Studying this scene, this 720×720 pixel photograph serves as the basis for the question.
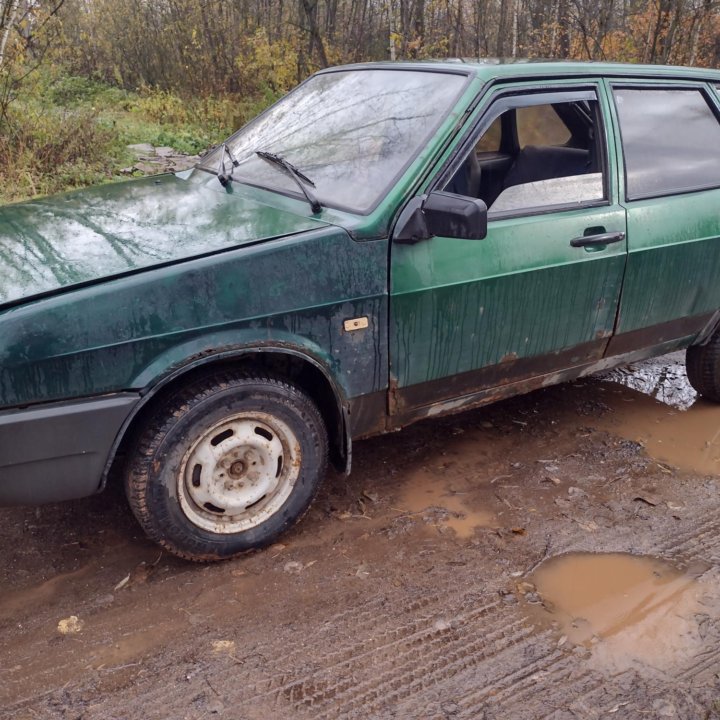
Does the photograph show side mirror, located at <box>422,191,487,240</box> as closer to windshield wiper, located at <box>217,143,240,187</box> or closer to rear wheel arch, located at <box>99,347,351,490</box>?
rear wheel arch, located at <box>99,347,351,490</box>

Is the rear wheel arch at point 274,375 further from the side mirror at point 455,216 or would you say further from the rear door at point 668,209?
the rear door at point 668,209

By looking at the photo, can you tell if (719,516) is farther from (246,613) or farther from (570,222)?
(246,613)

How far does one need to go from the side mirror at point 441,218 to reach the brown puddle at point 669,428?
1.83m

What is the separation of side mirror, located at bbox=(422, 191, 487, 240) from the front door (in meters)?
0.14

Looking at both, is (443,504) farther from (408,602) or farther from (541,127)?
(541,127)

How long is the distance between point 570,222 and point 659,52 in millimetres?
9760

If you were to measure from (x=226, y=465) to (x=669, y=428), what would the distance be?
257cm

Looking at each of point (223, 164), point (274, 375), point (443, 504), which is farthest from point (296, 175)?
point (443, 504)

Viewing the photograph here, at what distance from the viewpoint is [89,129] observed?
8.20 meters

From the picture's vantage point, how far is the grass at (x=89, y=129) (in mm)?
7258

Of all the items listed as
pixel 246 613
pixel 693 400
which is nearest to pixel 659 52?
pixel 693 400

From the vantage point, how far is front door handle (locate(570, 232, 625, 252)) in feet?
10.1

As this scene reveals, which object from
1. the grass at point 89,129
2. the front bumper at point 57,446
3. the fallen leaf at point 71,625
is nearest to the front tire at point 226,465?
the front bumper at point 57,446

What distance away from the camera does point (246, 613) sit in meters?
2.49
